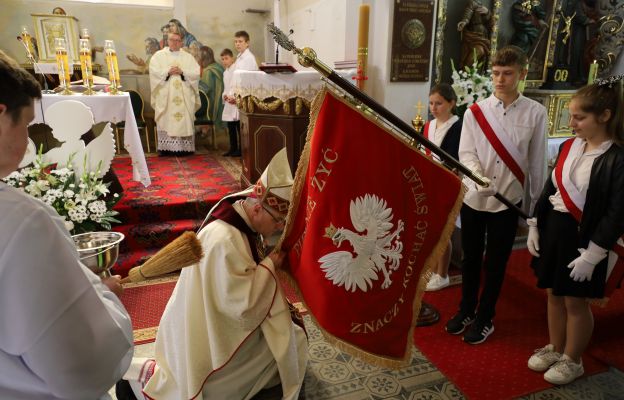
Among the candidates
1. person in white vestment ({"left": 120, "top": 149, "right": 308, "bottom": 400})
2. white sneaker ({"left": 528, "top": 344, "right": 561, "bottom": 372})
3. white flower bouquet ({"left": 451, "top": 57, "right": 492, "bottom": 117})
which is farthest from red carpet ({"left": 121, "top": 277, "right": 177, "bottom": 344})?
white flower bouquet ({"left": 451, "top": 57, "right": 492, "bottom": 117})

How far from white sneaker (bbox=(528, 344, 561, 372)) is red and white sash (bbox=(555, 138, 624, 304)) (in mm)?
508

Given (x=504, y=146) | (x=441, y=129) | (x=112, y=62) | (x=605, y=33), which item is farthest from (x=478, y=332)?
(x=605, y=33)

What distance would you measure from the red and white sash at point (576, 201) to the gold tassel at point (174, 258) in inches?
73.9

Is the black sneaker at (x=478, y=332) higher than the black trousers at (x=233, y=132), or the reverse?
the black trousers at (x=233, y=132)

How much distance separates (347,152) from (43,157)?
2.48 m

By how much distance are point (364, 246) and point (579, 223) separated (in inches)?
51.9

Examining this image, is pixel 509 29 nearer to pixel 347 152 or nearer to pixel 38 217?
pixel 347 152

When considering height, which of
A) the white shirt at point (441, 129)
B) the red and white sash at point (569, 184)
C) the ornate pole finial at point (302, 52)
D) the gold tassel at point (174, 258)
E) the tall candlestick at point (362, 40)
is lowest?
the gold tassel at point (174, 258)

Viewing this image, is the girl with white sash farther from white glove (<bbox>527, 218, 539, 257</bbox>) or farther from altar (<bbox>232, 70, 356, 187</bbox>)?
altar (<bbox>232, 70, 356, 187</bbox>)

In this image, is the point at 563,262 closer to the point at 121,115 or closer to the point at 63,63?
the point at 121,115

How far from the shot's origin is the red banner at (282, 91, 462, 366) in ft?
5.05

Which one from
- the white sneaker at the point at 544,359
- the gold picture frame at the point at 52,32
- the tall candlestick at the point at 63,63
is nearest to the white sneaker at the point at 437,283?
the white sneaker at the point at 544,359

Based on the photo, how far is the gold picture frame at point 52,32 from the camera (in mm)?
7102

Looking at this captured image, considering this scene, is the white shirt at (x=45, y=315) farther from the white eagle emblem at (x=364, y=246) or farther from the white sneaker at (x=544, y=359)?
the white sneaker at (x=544, y=359)
